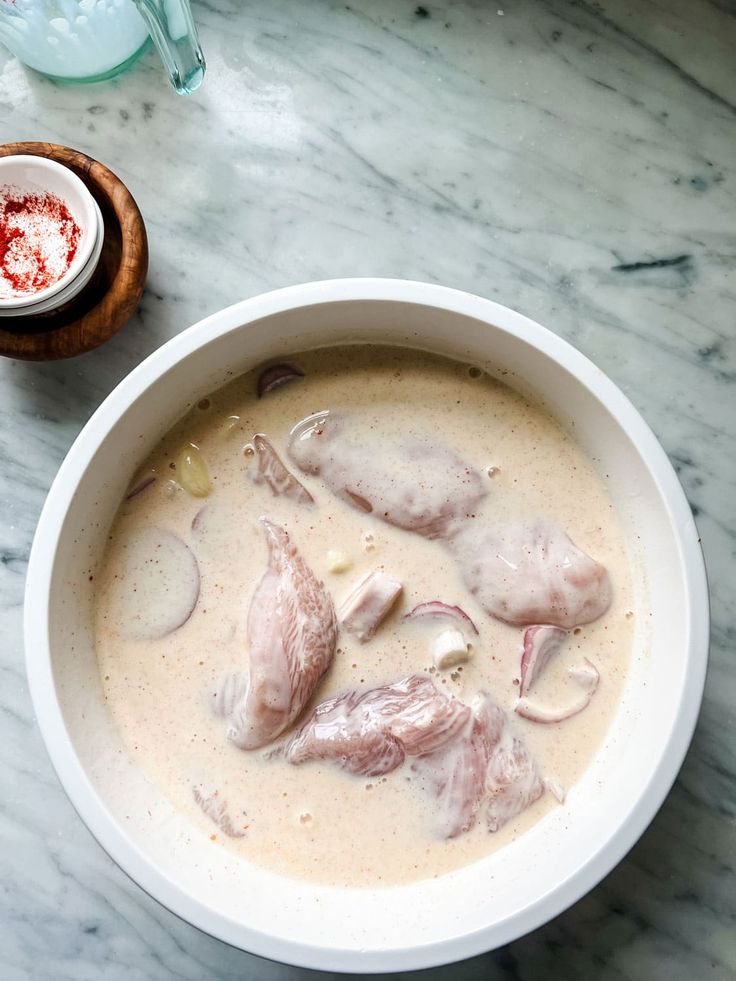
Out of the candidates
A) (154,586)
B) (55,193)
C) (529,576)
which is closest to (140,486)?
(154,586)

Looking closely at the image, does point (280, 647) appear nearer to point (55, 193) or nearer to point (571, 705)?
point (571, 705)

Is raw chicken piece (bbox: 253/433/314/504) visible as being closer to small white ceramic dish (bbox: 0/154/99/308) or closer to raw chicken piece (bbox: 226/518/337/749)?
raw chicken piece (bbox: 226/518/337/749)

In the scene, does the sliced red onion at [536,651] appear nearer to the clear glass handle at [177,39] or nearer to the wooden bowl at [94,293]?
the wooden bowl at [94,293]

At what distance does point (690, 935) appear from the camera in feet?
4.15

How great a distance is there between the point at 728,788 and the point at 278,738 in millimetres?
566

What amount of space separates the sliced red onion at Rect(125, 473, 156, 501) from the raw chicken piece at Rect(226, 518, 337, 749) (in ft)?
0.53

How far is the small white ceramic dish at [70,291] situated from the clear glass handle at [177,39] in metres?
0.20

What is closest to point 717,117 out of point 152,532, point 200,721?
point 152,532

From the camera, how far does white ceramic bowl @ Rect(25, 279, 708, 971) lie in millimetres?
1060

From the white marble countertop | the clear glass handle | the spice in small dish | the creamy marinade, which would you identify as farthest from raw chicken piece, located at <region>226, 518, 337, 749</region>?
the clear glass handle

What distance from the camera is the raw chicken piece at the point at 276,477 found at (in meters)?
1.19

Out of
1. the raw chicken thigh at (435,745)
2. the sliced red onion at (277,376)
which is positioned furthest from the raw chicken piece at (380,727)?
the sliced red onion at (277,376)

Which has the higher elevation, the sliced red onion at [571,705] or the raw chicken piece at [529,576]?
the raw chicken piece at [529,576]

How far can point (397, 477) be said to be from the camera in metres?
1.19
